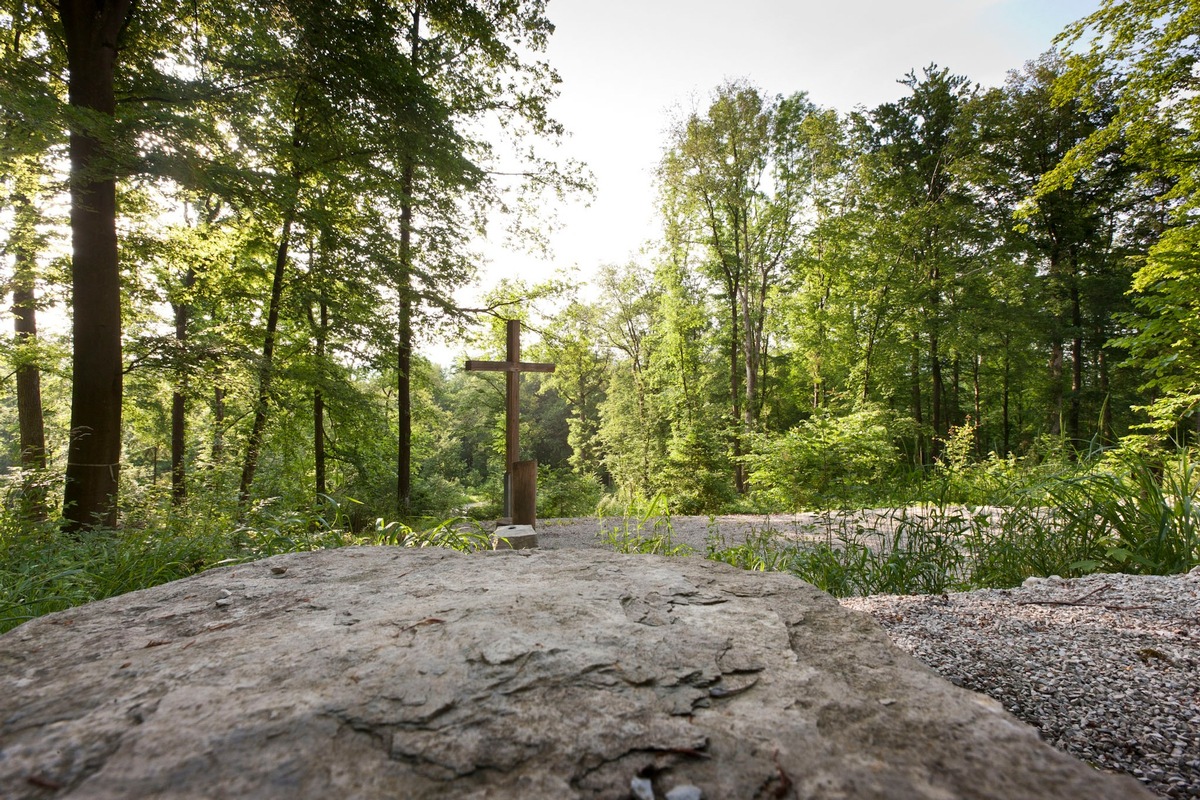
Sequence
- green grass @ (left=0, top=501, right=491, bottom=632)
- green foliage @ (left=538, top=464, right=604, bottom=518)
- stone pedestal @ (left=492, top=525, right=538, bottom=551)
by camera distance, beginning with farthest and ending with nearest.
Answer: green foliage @ (left=538, top=464, right=604, bottom=518) → stone pedestal @ (left=492, top=525, right=538, bottom=551) → green grass @ (left=0, top=501, right=491, bottom=632)

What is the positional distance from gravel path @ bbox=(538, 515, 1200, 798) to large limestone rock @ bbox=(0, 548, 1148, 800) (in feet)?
1.65

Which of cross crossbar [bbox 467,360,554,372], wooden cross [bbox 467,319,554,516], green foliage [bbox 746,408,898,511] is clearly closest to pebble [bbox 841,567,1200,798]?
cross crossbar [bbox 467,360,554,372]

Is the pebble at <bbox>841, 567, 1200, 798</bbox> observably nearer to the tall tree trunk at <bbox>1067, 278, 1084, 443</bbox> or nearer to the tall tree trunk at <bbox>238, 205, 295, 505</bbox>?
the tall tree trunk at <bbox>238, 205, 295, 505</bbox>

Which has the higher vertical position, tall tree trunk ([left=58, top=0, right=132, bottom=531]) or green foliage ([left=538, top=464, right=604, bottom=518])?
tall tree trunk ([left=58, top=0, right=132, bottom=531])

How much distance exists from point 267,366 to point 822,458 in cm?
1049

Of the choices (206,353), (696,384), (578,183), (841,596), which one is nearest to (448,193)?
(578,183)

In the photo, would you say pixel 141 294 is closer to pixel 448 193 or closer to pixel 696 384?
pixel 448 193

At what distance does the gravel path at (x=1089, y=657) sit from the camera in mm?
1148

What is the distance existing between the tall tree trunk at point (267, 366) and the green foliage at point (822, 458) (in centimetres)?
970

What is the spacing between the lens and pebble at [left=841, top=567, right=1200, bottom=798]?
1.15 meters

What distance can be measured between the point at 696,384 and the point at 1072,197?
13.0m

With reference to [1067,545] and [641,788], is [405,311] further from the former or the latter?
[641,788]

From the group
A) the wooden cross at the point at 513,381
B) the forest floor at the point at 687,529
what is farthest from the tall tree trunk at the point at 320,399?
the forest floor at the point at 687,529

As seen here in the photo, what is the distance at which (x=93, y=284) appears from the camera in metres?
4.77
